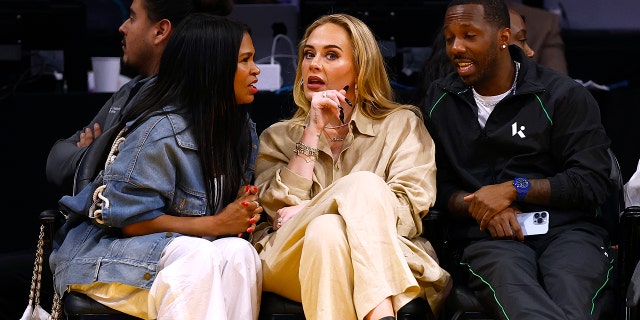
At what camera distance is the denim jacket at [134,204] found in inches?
145

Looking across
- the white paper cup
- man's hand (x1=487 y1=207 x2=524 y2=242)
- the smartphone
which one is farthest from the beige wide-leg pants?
the white paper cup

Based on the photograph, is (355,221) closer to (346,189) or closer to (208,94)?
(346,189)

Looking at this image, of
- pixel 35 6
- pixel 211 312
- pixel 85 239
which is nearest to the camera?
pixel 211 312

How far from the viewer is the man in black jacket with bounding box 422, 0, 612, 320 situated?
3.91m

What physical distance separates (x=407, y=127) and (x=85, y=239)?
1.25 m

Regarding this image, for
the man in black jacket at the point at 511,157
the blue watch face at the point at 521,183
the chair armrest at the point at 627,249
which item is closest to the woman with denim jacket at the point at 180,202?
the man in black jacket at the point at 511,157

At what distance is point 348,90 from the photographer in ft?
14.2

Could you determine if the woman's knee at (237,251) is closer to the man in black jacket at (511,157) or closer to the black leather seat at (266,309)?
the black leather seat at (266,309)

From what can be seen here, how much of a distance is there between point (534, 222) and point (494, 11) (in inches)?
32.0

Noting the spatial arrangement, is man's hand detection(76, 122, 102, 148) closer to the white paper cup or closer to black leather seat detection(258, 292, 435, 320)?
black leather seat detection(258, 292, 435, 320)

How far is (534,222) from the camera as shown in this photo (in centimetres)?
405

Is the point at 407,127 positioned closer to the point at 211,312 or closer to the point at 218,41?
the point at 218,41

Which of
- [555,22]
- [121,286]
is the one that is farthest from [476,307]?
[555,22]

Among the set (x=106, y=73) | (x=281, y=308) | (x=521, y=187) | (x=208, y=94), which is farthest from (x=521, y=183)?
(x=106, y=73)
